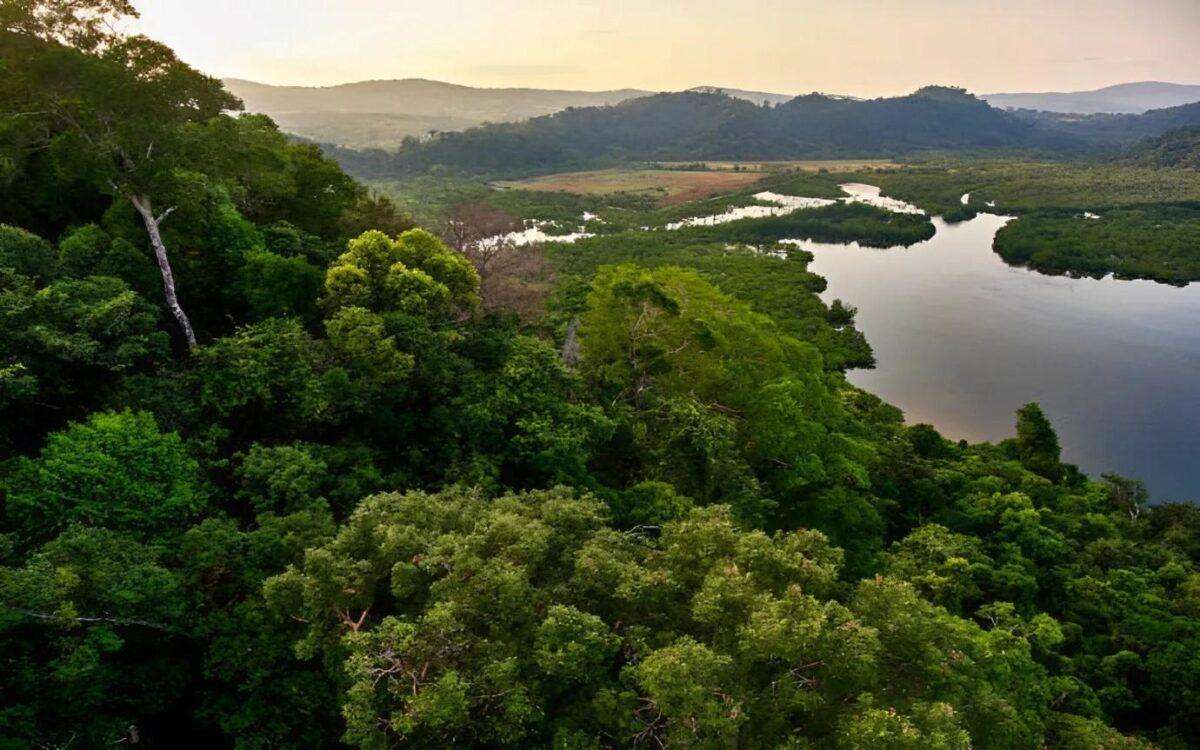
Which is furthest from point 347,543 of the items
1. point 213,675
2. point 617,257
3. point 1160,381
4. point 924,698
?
point 617,257

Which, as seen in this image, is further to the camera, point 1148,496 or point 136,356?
point 1148,496

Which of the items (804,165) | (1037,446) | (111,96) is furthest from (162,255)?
(804,165)

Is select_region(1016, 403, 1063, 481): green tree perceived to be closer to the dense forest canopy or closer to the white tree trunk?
the dense forest canopy

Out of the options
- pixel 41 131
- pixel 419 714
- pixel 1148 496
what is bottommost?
pixel 1148 496

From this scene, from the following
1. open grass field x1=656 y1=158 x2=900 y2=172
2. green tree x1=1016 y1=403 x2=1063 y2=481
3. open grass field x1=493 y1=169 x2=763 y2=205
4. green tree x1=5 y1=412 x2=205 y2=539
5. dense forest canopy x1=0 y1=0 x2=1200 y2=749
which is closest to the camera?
dense forest canopy x1=0 y1=0 x2=1200 y2=749

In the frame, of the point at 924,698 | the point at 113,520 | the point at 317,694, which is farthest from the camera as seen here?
the point at 113,520

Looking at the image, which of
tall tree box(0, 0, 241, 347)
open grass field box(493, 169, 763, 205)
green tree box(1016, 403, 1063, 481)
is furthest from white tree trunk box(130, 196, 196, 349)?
open grass field box(493, 169, 763, 205)

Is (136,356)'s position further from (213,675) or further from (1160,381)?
(1160,381)

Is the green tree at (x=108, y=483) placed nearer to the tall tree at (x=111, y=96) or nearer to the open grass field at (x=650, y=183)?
the tall tree at (x=111, y=96)
